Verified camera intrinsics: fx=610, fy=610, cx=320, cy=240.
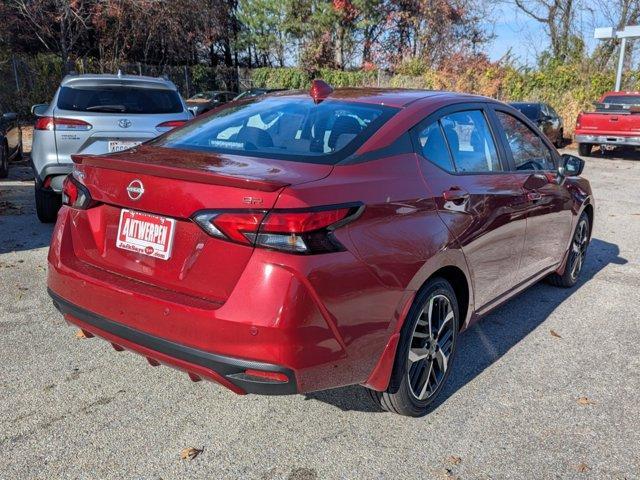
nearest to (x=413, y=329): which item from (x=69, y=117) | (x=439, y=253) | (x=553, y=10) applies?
(x=439, y=253)

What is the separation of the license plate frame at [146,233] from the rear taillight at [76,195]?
0.29 m

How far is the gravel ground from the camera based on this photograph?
274 cm

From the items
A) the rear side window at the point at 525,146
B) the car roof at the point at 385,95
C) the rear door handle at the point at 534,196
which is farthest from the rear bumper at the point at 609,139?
the car roof at the point at 385,95

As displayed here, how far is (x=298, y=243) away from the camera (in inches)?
93.7

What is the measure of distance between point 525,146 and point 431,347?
196 centimetres

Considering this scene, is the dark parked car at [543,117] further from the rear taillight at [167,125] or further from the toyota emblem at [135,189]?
the toyota emblem at [135,189]

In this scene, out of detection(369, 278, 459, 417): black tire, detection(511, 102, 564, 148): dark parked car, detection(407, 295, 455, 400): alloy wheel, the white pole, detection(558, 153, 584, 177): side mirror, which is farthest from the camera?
the white pole

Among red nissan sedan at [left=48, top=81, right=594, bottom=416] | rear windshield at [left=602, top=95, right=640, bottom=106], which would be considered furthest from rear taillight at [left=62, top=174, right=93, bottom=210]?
rear windshield at [left=602, top=95, right=640, bottom=106]

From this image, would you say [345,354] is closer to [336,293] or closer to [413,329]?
[336,293]

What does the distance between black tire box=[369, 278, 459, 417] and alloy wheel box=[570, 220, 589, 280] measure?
8.19 feet

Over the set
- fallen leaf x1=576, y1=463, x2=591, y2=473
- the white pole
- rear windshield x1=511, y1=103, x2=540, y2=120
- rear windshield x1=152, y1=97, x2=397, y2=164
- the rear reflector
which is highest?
the white pole

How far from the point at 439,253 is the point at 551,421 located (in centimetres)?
110

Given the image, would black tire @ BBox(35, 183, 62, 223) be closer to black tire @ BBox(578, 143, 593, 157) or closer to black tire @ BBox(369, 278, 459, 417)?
black tire @ BBox(369, 278, 459, 417)

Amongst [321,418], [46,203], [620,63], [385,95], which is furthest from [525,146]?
[620,63]
